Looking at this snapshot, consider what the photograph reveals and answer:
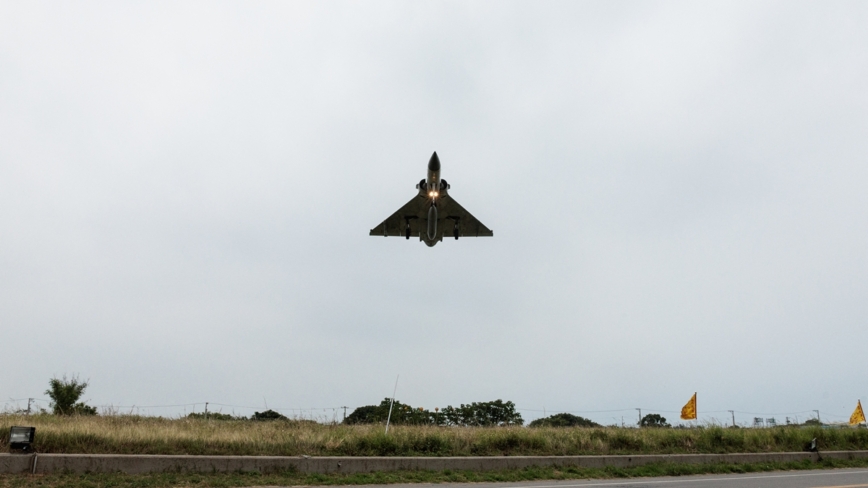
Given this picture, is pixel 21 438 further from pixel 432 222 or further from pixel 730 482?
pixel 432 222

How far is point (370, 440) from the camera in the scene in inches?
597

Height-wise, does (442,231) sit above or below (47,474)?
above

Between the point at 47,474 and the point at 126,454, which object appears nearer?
the point at 47,474

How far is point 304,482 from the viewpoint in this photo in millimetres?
12195

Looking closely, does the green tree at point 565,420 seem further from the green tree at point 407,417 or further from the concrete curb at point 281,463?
the concrete curb at point 281,463

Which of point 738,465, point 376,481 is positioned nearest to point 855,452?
point 738,465

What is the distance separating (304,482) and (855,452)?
22.6 metres

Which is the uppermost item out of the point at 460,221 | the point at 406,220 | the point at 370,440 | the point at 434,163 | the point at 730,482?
the point at 434,163

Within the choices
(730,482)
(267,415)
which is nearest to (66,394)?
(267,415)

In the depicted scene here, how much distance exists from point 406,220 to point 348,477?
2212 centimetres

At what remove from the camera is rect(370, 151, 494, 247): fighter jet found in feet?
100

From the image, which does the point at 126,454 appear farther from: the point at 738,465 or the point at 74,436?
the point at 738,465

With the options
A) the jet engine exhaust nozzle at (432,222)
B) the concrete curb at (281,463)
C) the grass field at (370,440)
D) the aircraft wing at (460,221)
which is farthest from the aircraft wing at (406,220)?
the concrete curb at (281,463)

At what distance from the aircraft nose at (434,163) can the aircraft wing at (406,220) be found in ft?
12.3
